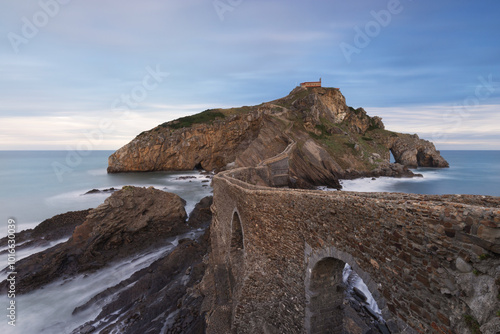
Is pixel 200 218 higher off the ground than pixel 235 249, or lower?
lower

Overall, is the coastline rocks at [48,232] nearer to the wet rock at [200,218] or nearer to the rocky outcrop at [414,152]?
the wet rock at [200,218]

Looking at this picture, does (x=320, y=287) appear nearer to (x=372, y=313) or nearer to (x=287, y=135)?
(x=372, y=313)

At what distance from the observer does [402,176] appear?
151 feet

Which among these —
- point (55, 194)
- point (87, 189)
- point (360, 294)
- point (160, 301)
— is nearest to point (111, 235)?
point (160, 301)

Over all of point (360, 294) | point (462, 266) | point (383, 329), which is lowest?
point (383, 329)

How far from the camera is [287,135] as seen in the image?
43562 mm

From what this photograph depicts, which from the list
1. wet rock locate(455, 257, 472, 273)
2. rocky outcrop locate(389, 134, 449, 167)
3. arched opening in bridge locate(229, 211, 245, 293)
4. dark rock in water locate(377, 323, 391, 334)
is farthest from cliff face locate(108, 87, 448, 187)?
wet rock locate(455, 257, 472, 273)

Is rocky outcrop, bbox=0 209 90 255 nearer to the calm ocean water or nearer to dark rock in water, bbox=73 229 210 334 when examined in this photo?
the calm ocean water

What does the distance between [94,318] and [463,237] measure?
15.4 metres

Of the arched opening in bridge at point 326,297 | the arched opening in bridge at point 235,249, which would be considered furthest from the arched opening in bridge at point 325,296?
the arched opening in bridge at point 235,249

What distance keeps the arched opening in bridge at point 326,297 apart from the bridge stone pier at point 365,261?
0.10ft

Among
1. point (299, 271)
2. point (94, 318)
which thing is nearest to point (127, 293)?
point (94, 318)

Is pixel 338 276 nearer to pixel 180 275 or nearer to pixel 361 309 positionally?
pixel 361 309

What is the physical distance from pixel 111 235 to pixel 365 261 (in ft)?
62.7
